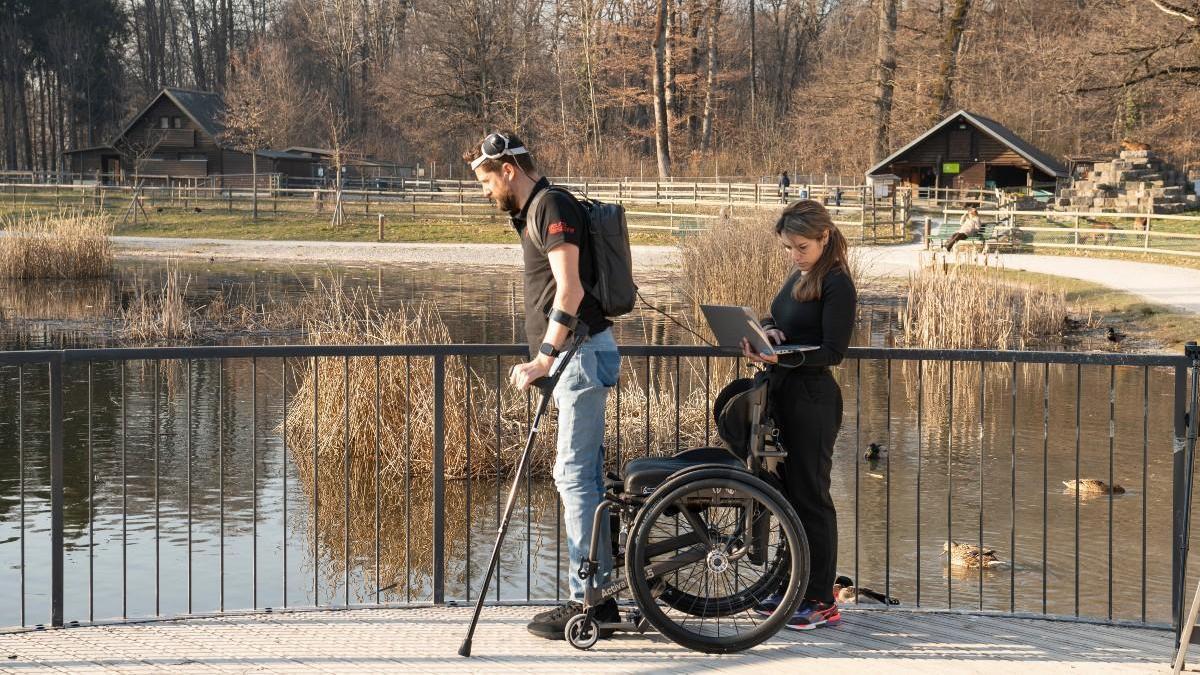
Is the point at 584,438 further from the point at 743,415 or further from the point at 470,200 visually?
the point at 470,200

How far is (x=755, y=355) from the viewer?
538 centimetres

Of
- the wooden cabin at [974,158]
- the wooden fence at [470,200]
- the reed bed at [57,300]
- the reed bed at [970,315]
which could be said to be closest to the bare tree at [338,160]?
the wooden fence at [470,200]

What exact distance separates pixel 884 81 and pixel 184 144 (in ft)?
122

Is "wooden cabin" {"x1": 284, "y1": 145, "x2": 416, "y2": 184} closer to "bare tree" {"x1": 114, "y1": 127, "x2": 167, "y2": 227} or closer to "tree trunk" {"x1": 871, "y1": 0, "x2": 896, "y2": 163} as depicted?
"bare tree" {"x1": 114, "y1": 127, "x2": 167, "y2": 227}

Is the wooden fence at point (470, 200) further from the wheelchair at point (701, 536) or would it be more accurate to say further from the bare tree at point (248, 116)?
the wheelchair at point (701, 536)

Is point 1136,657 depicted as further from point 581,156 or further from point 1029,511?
point 581,156

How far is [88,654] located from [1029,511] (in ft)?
26.4

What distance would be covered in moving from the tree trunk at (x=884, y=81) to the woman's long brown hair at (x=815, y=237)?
50.6 m

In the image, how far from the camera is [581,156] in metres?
64.2

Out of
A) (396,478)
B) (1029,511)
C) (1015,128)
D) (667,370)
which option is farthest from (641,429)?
(1015,128)

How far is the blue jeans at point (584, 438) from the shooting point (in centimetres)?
524

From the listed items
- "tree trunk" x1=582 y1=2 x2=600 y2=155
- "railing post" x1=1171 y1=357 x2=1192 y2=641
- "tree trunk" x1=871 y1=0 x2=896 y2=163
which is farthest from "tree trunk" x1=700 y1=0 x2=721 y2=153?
"railing post" x1=1171 y1=357 x2=1192 y2=641

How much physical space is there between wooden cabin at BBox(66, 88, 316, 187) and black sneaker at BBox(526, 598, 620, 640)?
6929 centimetres

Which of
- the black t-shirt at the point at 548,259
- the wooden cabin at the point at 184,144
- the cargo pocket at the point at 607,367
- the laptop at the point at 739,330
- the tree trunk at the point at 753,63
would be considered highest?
the tree trunk at the point at 753,63
